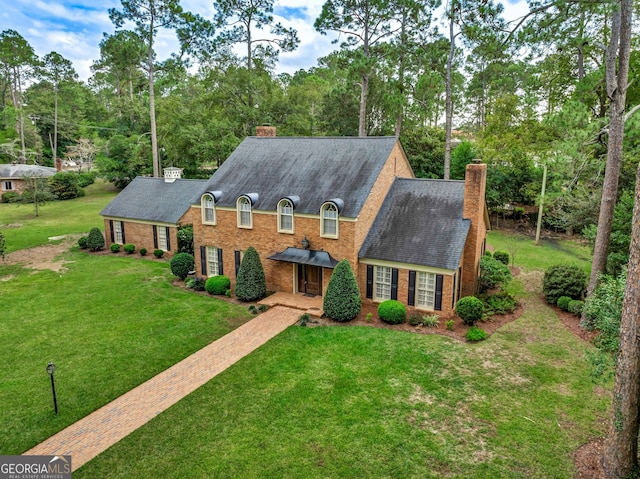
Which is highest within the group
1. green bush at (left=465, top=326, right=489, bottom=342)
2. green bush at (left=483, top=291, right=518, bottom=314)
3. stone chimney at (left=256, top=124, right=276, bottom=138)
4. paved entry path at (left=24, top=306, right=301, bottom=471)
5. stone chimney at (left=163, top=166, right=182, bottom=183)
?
stone chimney at (left=256, top=124, right=276, bottom=138)

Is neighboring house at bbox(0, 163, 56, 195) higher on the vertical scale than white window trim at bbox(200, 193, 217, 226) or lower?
higher

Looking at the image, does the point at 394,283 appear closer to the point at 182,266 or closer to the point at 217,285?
the point at 217,285

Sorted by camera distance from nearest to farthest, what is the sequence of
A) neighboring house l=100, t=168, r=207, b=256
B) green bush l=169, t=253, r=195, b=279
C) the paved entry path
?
the paved entry path < green bush l=169, t=253, r=195, b=279 < neighboring house l=100, t=168, r=207, b=256

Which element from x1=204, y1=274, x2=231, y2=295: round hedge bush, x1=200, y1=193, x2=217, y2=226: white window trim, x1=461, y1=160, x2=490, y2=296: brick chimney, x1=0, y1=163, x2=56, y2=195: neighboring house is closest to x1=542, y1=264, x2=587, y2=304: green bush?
x1=461, y1=160, x2=490, y2=296: brick chimney

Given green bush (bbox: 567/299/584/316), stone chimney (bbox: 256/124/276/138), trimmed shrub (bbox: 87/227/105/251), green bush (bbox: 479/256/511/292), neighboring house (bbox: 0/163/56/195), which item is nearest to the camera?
green bush (bbox: 567/299/584/316)

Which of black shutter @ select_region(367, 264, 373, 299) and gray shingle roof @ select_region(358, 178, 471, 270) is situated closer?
gray shingle roof @ select_region(358, 178, 471, 270)

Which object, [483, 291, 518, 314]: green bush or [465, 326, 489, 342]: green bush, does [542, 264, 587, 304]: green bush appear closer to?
[483, 291, 518, 314]: green bush

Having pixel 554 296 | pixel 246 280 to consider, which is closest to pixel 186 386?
pixel 246 280
